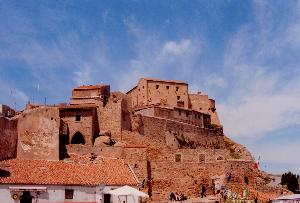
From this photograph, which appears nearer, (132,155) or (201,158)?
(132,155)

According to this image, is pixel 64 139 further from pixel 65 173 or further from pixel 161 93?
pixel 161 93

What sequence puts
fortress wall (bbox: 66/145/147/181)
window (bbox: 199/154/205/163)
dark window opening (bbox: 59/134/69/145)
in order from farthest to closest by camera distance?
dark window opening (bbox: 59/134/69/145) → window (bbox: 199/154/205/163) → fortress wall (bbox: 66/145/147/181)

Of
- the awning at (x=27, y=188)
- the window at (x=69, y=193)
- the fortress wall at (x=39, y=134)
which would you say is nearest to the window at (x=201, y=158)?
the fortress wall at (x=39, y=134)

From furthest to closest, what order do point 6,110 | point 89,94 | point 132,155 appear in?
point 89,94 < point 6,110 < point 132,155

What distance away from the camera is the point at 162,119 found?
58.2 metres

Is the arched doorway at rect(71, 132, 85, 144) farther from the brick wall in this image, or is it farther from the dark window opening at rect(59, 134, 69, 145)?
the dark window opening at rect(59, 134, 69, 145)

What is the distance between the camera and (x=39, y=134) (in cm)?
4131

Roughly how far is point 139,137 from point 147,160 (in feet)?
30.4

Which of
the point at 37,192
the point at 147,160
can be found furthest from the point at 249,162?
the point at 37,192

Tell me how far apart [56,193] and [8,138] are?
744 centimetres

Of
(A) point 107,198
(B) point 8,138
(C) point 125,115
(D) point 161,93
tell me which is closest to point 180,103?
Answer: (D) point 161,93

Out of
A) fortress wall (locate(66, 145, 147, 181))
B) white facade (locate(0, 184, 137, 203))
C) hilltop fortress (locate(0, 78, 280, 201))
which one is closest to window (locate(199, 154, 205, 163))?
hilltop fortress (locate(0, 78, 280, 201))

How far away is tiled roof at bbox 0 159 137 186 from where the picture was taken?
33844 mm

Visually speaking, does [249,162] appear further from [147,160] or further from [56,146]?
[56,146]
